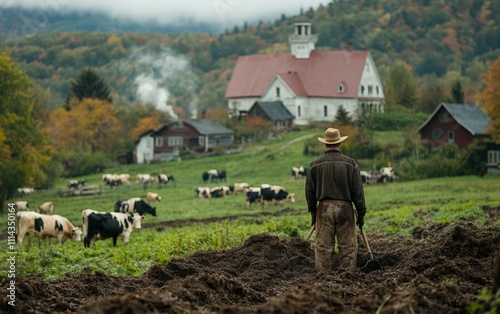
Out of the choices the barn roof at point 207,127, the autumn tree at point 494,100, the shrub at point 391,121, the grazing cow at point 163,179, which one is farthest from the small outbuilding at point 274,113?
the autumn tree at point 494,100

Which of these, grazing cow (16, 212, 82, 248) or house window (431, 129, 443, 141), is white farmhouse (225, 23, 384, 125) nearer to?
house window (431, 129, 443, 141)

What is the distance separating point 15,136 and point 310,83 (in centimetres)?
4394

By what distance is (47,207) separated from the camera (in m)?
35.3

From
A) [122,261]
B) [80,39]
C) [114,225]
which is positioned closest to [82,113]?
[114,225]

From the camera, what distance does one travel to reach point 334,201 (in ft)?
42.4

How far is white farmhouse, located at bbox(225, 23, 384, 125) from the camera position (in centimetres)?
8044

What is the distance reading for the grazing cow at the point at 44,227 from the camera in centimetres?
2203

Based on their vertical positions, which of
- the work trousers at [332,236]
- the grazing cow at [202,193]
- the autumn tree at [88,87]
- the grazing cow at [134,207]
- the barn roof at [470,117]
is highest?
the autumn tree at [88,87]

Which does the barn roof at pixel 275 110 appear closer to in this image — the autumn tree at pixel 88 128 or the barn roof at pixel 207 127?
the barn roof at pixel 207 127

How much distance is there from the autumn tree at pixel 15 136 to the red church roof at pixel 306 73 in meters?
39.2

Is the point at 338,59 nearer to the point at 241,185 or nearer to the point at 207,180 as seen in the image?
the point at 207,180

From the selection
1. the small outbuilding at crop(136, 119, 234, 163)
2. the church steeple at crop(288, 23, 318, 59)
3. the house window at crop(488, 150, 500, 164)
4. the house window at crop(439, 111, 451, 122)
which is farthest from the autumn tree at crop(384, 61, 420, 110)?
the house window at crop(488, 150, 500, 164)

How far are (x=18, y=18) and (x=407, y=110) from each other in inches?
1911

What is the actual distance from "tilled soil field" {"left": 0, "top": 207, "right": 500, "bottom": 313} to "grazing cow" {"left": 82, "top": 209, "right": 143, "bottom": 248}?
7671mm
